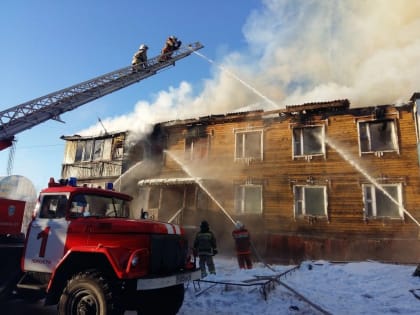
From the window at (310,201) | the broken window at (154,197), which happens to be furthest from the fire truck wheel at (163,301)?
the broken window at (154,197)

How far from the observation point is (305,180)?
57.9ft

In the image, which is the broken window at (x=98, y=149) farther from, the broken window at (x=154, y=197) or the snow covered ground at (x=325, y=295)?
the snow covered ground at (x=325, y=295)

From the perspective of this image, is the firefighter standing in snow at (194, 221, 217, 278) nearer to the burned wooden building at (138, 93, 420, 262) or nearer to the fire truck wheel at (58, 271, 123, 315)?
the fire truck wheel at (58, 271, 123, 315)

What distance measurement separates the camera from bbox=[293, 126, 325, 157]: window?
17984 mm

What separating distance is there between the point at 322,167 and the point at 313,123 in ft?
8.33

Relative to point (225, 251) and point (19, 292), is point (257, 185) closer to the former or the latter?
point (225, 251)

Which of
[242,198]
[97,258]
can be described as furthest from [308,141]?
[97,258]

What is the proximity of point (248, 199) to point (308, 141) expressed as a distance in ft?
15.3

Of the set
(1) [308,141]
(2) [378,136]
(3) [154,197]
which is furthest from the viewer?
(3) [154,197]

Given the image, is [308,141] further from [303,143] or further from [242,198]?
[242,198]

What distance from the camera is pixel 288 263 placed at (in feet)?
55.4

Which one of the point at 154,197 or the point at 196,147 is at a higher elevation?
the point at 196,147

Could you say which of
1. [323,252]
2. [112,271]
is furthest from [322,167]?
[112,271]

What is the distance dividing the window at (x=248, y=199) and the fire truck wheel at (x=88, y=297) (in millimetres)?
13630
